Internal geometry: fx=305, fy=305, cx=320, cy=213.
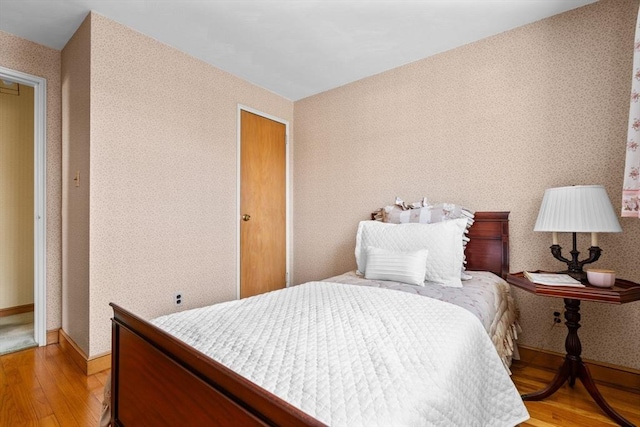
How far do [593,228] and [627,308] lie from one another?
0.72 m

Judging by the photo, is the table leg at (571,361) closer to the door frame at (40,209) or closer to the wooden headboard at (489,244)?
the wooden headboard at (489,244)

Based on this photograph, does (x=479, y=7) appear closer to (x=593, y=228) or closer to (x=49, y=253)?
(x=593, y=228)

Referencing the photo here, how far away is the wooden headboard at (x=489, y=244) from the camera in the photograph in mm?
2287

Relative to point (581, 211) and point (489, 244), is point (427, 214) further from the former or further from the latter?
point (581, 211)

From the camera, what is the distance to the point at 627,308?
190 cm

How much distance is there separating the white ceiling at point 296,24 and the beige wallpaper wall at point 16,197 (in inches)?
49.0

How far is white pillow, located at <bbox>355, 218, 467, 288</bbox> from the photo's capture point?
1.99m

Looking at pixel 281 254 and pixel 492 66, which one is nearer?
pixel 492 66

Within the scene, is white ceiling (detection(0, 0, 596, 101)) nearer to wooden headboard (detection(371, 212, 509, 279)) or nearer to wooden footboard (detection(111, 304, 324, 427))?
wooden headboard (detection(371, 212, 509, 279))

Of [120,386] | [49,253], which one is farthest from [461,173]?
[49,253]

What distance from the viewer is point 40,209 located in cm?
246

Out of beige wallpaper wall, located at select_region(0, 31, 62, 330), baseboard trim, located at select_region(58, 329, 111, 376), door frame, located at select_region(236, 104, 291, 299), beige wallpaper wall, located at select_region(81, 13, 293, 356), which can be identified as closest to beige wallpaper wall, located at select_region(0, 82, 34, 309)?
beige wallpaper wall, located at select_region(0, 31, 62, 330)

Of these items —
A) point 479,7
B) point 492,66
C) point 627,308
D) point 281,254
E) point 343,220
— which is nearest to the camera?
point 627,308

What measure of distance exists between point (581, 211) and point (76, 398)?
306 centimetres
